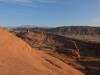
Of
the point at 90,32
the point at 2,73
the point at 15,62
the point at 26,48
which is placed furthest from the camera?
the point at 90,32

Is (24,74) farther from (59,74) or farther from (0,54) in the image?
(59,74)

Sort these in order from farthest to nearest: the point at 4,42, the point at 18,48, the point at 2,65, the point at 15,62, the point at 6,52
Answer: the point at 18,48 < the point at 4,42 < the point at 6,52 < the point at 15,62 < the point at 2,65

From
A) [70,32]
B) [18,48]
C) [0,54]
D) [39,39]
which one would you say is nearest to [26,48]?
[18,48]

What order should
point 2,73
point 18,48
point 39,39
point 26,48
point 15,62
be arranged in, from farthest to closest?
point 39,39, point 26,48, point 18,48, point 15,62, point 2,73

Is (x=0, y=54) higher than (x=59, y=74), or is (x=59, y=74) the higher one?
(x=0, y=54)

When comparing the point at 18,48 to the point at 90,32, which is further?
the point at 90,32

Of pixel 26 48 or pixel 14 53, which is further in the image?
pixel 26 48

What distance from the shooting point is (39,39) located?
5897 cm

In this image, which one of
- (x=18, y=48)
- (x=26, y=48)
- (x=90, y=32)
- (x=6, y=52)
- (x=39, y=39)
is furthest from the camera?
(x=90, y=32)

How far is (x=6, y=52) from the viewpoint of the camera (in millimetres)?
14984

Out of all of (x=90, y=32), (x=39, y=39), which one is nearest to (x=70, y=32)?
(x=90, y=32)

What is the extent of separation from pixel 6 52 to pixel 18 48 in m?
2.09

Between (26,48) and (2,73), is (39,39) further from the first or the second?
(2,73)

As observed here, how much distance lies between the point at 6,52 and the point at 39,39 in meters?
44.0
